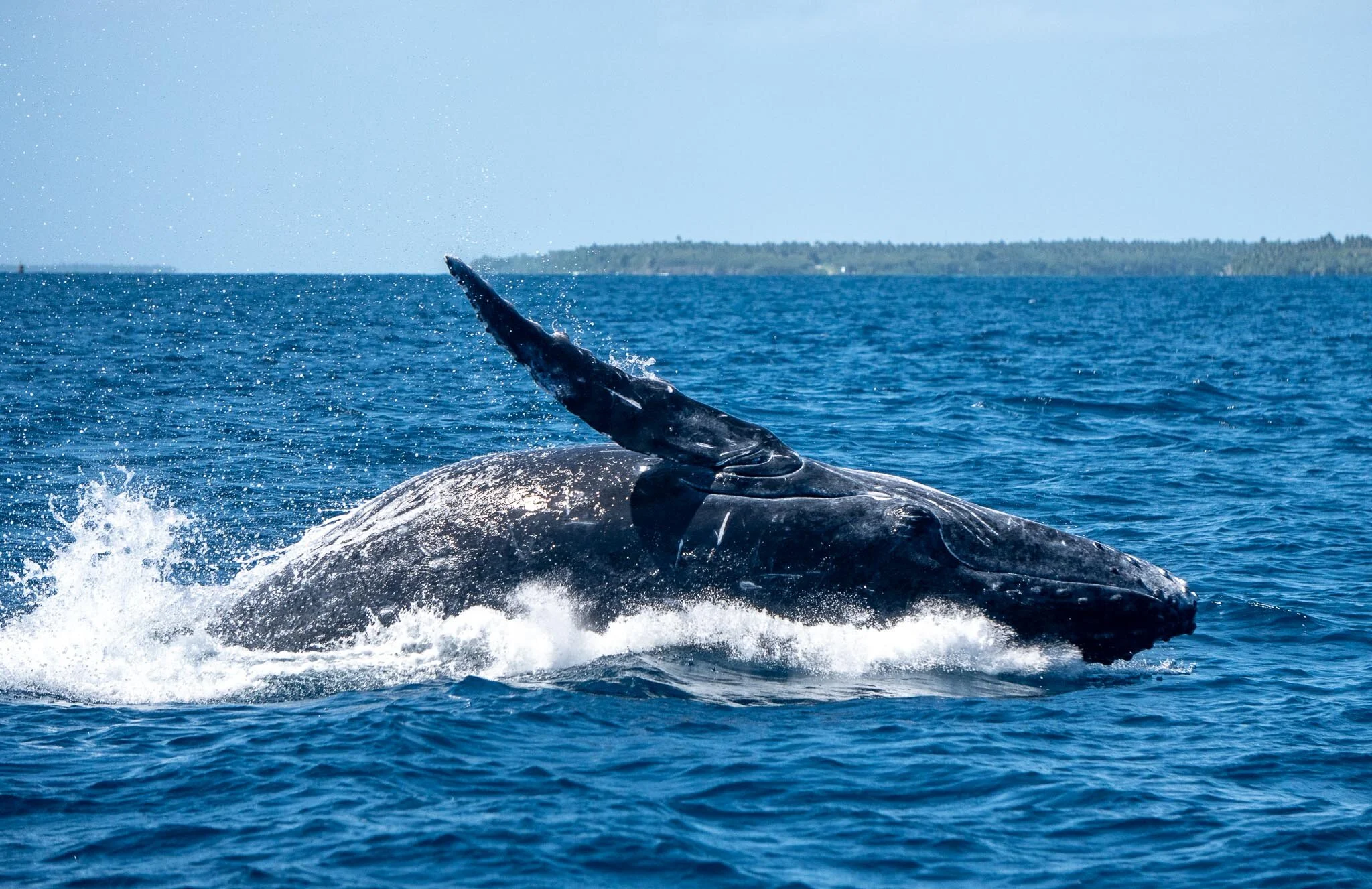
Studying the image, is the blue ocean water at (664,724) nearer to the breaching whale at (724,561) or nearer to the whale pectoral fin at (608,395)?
the breaching whale at (724,561)

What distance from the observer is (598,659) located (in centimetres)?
957

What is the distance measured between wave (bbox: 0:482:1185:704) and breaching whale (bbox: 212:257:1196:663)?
0.11 metres

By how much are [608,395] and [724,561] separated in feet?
4.65

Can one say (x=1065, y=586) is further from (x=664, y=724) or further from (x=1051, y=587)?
(x=664, y=724)

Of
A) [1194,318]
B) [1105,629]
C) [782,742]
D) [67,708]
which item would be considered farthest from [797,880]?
[1194,318]

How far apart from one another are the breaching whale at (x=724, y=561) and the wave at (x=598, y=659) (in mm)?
115

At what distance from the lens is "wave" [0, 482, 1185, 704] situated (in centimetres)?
922

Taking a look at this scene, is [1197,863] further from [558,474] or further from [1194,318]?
[1194,318]

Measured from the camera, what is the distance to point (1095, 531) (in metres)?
14.8

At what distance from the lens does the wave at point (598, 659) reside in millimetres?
9219

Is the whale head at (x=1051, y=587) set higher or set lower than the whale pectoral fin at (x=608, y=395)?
lower

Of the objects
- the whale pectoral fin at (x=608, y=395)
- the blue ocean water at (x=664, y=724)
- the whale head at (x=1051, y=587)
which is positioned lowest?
the blue ocean water at (x=664, y=724)

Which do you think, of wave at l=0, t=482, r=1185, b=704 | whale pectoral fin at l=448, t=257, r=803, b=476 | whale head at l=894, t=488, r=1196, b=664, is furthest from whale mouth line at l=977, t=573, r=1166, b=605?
whale pectoral fin at l=448, t=257, r=803, b=476

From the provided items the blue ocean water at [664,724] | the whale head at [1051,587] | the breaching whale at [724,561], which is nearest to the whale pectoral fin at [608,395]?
the breaching whale at [724,561]
